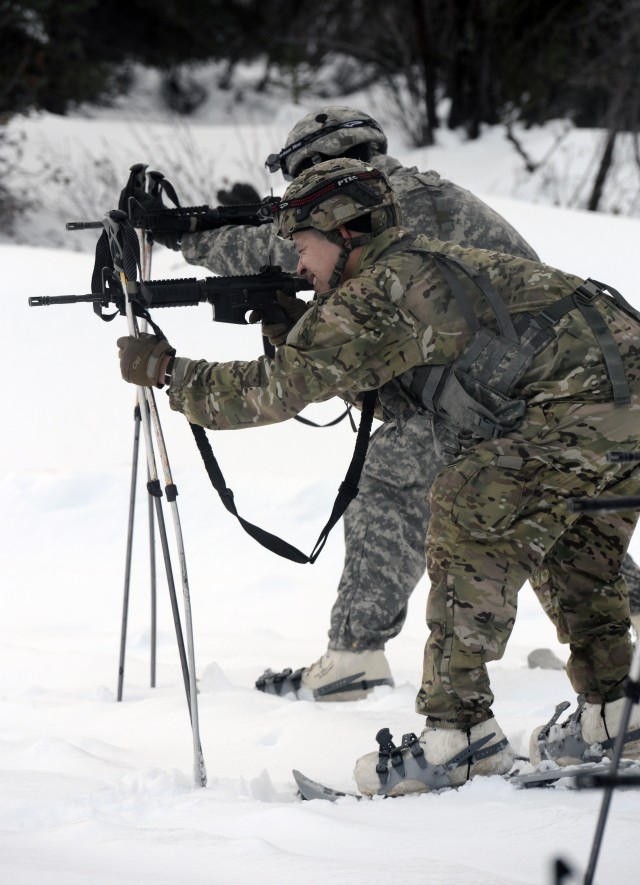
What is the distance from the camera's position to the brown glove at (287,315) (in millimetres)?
3127

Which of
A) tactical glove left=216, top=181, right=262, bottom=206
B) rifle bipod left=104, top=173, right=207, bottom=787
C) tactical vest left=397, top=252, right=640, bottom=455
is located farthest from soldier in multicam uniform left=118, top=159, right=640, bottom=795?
tactical glove left=216, top=181, right=262, bottom=206

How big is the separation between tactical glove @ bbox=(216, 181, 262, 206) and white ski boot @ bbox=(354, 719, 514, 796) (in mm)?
2134

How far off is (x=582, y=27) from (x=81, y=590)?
1530 centimetres

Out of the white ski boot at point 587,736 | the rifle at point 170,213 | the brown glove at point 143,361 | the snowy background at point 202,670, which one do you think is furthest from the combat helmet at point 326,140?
the white ski boot at point 587,736

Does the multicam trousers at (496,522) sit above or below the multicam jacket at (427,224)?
below

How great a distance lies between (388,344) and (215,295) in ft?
2.05

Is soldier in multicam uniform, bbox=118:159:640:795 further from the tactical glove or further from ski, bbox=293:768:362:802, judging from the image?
the tactical glove

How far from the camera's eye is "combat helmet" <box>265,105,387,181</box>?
12.1 feet

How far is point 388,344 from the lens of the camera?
264 cm

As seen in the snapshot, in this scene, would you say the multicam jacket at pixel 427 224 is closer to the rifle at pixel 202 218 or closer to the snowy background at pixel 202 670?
the rifle at pixel 202 218

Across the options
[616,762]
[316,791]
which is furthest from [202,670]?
[616,762]

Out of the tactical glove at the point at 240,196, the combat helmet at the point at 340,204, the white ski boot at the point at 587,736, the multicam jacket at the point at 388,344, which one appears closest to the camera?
the multicam jacket at the point at 388,344

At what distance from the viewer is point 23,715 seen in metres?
3.62

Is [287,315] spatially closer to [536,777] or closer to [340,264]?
[340,264]
